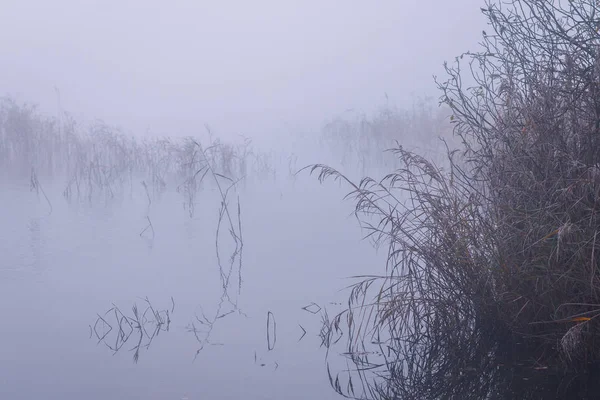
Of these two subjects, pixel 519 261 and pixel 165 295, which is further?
pixel 165 295

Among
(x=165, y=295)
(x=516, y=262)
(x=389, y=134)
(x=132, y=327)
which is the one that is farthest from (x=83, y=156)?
(x=516, y=262)

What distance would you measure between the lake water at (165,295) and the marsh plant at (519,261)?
69 cm

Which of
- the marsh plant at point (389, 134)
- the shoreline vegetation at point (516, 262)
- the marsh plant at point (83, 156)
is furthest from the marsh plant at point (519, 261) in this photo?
the marsh plant at point (389, 134)

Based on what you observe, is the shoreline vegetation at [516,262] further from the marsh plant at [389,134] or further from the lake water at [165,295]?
the marsh plant at [389,134]

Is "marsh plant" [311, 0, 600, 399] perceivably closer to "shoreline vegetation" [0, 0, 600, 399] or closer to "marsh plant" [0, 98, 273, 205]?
"shoreline vegetation" [0, 0, 600, 399]

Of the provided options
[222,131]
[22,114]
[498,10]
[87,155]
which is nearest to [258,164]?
[87,155]

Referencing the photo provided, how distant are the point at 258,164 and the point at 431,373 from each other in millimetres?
17301

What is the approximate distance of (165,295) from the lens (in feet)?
20.9

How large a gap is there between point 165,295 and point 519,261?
374cm

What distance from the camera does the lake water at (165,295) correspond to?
4.27 metres

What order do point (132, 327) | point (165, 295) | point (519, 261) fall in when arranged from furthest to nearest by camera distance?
point (165, 295)
point (132, 327)
point (519, 261)

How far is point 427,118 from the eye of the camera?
20.8 meters

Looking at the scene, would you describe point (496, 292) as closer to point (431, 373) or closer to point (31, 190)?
point (431, 373)

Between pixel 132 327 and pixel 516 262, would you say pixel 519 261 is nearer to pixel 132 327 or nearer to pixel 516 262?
pixel 516 262
